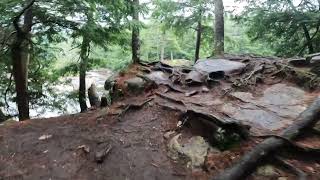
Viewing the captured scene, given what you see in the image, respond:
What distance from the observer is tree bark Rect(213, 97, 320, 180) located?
4.52 m

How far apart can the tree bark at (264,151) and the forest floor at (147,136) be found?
0.45ft

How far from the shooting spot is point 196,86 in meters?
8.64

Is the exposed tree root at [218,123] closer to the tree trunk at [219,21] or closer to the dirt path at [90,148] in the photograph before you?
the dirt path at [90,148]

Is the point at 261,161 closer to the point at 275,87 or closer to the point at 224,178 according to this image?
the point at 224,178

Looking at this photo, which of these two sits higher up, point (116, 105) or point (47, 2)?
Answer: point (47, 2)

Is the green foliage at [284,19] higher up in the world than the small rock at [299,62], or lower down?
higher up

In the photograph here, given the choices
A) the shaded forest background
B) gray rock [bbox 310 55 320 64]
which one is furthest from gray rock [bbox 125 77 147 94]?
gray rock [bbox 310 55 320 64]

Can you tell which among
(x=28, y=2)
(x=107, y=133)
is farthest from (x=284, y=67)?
(x=28, y=2)

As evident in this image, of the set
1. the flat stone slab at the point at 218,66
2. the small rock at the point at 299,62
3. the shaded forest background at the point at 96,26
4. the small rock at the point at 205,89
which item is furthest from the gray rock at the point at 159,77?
the small rock at the point at 299,62

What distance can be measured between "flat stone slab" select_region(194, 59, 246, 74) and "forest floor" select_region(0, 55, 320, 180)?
2.24 feet

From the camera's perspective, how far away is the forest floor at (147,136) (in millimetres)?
5219

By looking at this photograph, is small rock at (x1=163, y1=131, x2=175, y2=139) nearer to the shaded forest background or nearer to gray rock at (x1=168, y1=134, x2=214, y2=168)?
gray rock at (x1=168, y1=134, x2=214, y2=168)

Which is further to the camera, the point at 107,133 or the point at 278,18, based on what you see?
the point at 278,18

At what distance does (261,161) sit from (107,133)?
3.08 meters
